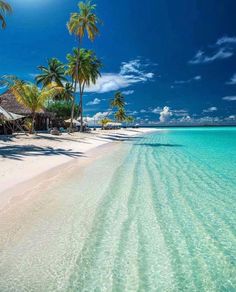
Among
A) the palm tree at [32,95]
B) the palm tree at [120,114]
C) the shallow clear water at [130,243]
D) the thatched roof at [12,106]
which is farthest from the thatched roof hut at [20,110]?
the palm tree at [120,114]

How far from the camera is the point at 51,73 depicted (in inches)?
1881

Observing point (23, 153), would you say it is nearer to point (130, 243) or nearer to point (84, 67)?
point (130, 243)

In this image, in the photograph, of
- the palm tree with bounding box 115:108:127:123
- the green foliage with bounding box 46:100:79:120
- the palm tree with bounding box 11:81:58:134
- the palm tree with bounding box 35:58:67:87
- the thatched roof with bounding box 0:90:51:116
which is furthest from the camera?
the palm tree with bounding box 115:108:127:123

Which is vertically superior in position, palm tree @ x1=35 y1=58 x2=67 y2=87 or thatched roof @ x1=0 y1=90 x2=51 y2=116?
palm tree @ x1=35 y1=58 x2=67 y2=87

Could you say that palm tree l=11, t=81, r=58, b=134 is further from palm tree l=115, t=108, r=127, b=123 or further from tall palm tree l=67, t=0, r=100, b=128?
palm tree l=115, t=108, r=127, b=123

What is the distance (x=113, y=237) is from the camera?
4.26 metres

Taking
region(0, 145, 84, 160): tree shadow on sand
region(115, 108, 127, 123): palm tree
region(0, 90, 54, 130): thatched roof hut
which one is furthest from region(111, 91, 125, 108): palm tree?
region(0, 145, 84, 160): tree shadow on sand

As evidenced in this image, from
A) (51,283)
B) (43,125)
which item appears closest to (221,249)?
(51,283)

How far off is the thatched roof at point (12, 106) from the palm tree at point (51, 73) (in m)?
12.0

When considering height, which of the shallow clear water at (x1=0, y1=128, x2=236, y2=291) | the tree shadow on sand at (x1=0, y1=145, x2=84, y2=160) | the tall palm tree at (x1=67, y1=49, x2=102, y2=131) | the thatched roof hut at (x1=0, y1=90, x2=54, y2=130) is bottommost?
the shallow clear water at (x1=0, y1=128, x2=236, y2=291)

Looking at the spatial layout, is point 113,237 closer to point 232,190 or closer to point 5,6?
point 232,190

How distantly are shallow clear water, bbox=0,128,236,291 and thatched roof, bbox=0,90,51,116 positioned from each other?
90.6 ft

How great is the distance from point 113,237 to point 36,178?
4714mm

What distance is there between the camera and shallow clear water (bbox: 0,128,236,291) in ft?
10.0
